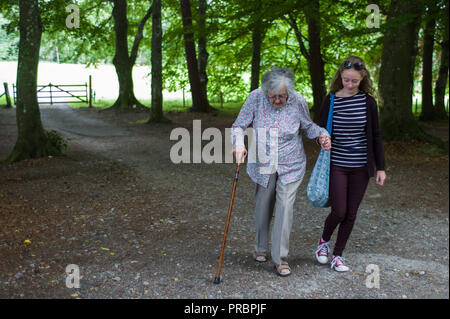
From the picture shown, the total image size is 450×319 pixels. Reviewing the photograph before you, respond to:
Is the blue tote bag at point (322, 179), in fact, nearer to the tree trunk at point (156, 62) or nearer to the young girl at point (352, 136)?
the young girl at point (352, 136)

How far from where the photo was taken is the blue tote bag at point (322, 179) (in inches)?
141

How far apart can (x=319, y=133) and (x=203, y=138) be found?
9939 mm

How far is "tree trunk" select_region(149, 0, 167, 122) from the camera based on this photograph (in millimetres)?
15363

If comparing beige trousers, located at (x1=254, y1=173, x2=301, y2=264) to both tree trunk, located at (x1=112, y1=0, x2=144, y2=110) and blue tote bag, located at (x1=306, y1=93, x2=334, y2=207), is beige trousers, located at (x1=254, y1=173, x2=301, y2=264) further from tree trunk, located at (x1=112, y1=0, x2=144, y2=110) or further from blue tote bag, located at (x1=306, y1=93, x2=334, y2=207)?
tree trunk, located at (x1=112, y1=0, x2=144, y2=110)

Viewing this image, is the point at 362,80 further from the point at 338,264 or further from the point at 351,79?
the point at 338,264

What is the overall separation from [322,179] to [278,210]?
0.45 m

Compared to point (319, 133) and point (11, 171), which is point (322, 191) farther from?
point (11, 171)

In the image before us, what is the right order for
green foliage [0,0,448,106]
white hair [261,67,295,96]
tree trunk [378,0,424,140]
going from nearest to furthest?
white hair [261,67,295,96]
tree trunk [378,0,424,140]
green foliage [0,0,448,106]

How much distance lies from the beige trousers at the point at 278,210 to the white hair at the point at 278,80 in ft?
2.43

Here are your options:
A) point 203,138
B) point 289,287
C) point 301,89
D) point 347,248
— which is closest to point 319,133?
point 289,287

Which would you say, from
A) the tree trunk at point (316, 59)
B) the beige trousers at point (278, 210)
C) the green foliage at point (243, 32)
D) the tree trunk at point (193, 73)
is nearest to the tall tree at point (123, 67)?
the green foliage at point (243, 32)

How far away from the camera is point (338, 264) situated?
12.6ft

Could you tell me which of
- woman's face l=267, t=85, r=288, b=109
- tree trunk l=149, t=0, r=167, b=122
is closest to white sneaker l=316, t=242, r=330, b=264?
woman's face l=267, t=85, r=288, b=109

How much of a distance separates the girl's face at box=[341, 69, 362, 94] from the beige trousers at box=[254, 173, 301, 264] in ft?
2.88
